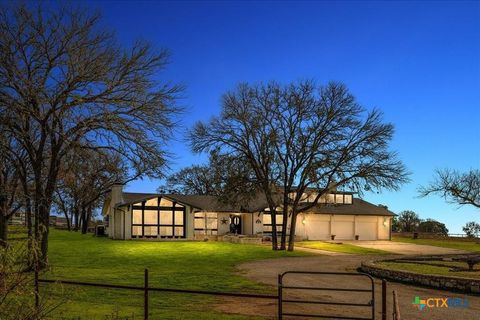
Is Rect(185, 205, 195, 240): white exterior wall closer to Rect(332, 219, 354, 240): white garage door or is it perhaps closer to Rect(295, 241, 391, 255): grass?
Rect(295, 241, 391, 255): grass

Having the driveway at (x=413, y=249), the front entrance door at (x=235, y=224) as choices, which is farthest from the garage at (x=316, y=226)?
the driveway at (x=413, y=249)

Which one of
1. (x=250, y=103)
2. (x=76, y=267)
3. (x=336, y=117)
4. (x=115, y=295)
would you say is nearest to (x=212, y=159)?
(x=250, y=103)

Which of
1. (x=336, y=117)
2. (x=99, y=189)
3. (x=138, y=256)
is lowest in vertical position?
(x=138, y=256)

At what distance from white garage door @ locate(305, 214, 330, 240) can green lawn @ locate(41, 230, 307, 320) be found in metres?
16.9

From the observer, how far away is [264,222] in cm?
5347

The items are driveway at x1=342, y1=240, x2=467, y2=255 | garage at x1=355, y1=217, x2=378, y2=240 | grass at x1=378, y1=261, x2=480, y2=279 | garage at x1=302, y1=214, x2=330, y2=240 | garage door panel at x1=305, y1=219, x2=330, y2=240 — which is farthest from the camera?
garage at x1=355, y1=217, x2=378, y2=240

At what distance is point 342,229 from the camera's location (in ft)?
182

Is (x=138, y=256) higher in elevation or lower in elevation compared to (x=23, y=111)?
lower

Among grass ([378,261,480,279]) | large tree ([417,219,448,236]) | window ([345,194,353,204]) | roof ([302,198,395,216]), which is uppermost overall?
window ([345,194,353,204])

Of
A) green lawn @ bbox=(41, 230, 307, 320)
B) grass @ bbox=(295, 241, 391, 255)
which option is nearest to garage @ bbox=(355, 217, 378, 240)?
grass @ bbox=(295, 241, 391, 255)

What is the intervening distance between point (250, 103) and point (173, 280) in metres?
22.8

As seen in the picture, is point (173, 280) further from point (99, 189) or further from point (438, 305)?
point (99, 189)

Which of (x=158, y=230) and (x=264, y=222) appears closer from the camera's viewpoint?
(x=158, y=230)

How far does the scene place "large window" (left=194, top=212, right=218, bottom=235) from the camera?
51500 mm
